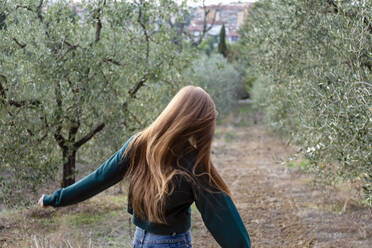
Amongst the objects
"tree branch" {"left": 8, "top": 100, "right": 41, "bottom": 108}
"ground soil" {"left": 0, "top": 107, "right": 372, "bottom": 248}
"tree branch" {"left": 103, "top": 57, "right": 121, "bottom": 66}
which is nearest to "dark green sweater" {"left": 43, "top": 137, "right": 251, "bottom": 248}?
"ground soil" {"left": 0, "top": 107, "right": 372, "bottom": 248}

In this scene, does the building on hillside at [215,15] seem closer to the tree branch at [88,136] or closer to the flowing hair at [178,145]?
the tree branch at [88,136]

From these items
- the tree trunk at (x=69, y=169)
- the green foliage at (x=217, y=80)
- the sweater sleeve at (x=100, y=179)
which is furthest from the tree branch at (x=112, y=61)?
the green foliage at (x=217, y=80)

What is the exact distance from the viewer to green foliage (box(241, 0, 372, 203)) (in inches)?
200

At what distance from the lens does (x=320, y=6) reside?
761cm

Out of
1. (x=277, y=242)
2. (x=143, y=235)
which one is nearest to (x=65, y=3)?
(x=277, y=242)

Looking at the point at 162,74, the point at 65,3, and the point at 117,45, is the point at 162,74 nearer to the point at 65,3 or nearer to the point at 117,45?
the point at 117,45

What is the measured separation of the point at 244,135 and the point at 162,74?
2098cm

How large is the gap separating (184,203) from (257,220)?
6.90m

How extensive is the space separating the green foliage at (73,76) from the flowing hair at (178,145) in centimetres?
468

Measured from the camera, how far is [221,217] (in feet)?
7.76

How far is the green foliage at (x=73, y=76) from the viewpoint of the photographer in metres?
6.80

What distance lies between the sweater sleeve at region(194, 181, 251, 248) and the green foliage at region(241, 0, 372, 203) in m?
2.60

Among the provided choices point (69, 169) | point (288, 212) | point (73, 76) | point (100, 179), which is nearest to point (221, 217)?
point (100, 179)

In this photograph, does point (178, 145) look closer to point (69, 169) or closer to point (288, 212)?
point (69, 169)
